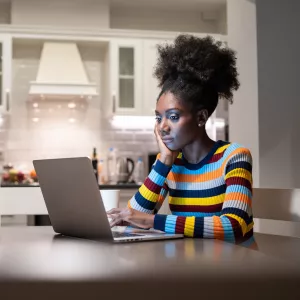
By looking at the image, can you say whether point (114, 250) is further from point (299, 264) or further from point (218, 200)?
point (218, 200)

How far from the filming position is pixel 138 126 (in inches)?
180

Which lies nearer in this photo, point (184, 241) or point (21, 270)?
point (21, 270)

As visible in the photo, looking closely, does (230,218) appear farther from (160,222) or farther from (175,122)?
(175,122)

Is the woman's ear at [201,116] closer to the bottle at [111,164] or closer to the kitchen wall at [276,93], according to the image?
the kitchen wall at [276,93]

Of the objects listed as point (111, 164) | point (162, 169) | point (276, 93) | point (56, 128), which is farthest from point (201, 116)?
point (56, 128)

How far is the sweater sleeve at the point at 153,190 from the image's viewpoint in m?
1.37

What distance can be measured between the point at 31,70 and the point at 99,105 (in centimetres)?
64

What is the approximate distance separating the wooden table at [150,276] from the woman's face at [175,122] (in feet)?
1.88

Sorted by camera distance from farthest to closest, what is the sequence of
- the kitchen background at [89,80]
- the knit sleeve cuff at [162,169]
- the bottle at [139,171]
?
the bottle at [139,171]
the kitchen background at [89,80]
the knit sleeve cuff at [162,169]

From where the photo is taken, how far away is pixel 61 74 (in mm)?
4219

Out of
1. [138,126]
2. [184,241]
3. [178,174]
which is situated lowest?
[184,241]

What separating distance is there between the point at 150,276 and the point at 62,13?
4.10 metres

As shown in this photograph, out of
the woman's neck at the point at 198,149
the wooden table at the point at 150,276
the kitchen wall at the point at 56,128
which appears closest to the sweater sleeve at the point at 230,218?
the woman's neck at the point at 198,149

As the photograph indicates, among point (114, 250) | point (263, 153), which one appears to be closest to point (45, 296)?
point (114, 250)
